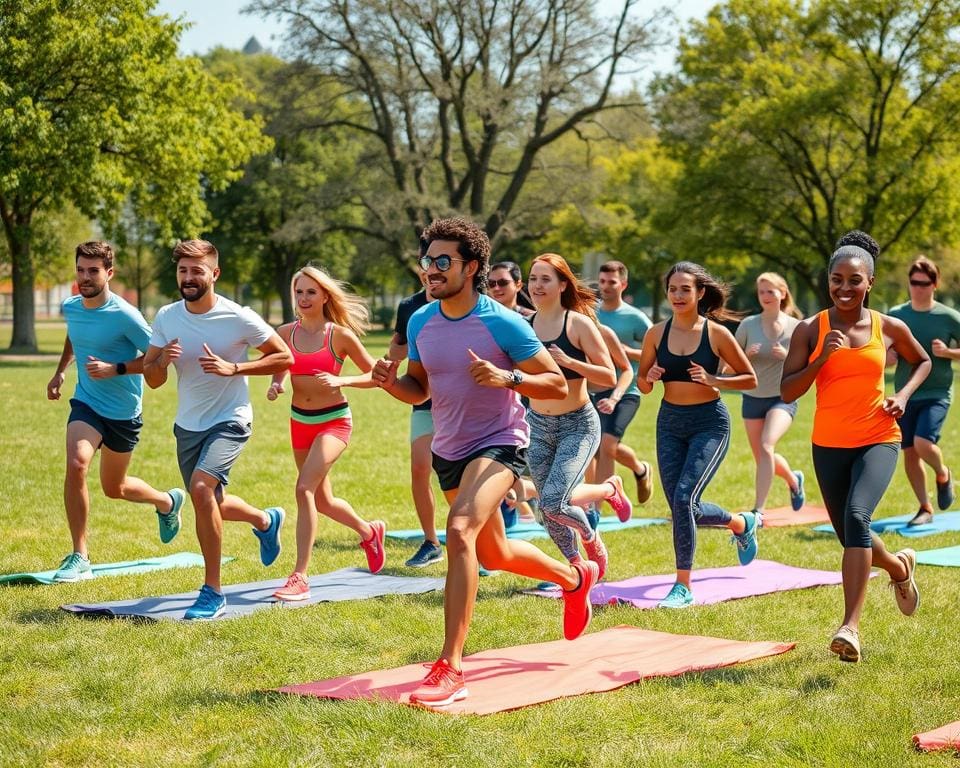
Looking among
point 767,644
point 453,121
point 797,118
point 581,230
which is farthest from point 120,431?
point 581,230

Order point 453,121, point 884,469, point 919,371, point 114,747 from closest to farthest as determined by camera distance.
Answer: point 114,747 < point 884,469 < point 919,371 < point 453,121

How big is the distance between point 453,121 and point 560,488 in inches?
1813

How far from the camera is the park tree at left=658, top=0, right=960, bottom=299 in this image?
119 ft

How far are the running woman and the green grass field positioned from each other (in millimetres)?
1035

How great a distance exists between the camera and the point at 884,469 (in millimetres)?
6492

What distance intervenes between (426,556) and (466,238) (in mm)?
4207

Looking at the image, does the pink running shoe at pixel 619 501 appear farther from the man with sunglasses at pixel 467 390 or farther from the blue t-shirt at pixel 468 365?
the blue t-shirt at pixel 468 365

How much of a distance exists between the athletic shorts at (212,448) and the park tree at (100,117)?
89.5ft

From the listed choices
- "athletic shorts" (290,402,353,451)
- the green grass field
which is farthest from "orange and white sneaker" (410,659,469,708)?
"athletic shorts" (290,402,353,451)

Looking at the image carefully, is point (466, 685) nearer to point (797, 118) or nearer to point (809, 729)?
point (809, 729)

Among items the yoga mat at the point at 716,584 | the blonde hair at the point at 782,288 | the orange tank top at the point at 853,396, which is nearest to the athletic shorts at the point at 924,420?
the blonde hair at the point at 782,288

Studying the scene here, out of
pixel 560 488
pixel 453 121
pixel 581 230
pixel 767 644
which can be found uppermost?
pixel 453 121

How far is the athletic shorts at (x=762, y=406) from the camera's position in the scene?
11297 millimetres

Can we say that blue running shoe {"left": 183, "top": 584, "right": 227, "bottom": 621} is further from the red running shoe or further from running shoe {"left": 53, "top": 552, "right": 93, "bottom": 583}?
the red running shoe
